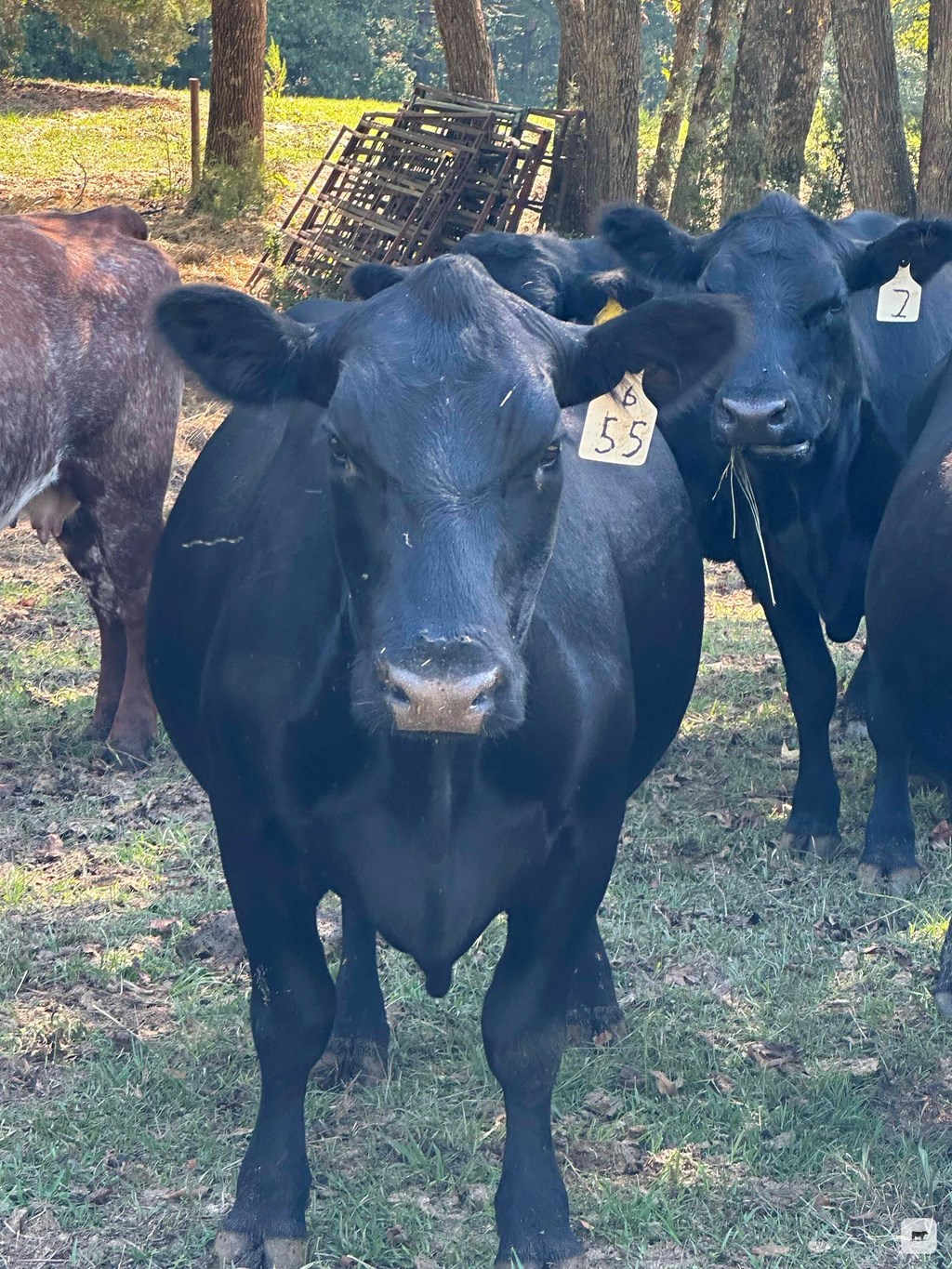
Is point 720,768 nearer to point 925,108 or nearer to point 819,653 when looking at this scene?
point 819,653

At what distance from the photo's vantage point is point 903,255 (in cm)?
555

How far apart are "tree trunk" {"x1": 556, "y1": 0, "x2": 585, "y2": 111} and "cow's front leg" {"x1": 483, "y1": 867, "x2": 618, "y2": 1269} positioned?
12.3 m

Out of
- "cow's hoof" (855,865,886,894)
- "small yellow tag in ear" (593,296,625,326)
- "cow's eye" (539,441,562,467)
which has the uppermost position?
"cow's eye" (539,441,562,467)

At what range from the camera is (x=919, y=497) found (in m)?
4.31

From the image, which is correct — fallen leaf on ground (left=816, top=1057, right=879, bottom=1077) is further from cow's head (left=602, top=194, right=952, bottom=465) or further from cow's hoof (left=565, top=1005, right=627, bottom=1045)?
cow's head (left=602, top=194, right=952, bottom=465)

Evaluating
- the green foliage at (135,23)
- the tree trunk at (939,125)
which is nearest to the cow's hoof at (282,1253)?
the tree trunk at (939,125)

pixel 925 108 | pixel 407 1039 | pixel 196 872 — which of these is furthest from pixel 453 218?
pixel 407 1039

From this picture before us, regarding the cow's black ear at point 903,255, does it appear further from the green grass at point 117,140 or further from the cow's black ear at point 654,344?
the green grass at point 117,140

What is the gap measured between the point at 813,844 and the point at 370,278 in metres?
2.62

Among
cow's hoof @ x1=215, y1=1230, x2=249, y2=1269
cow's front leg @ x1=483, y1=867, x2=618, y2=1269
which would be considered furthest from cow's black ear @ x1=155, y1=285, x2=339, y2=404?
cow's hoof @ x1=215, y1=1230, x2=249, y2=1269

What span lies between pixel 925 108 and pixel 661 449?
266 inches

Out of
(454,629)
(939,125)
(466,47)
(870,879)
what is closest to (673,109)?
(466,47)

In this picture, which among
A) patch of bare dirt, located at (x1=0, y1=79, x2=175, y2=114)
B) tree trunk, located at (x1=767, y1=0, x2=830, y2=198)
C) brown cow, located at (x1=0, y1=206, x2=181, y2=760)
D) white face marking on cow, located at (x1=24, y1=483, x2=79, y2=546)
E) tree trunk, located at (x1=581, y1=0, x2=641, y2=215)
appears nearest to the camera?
brown cow, located at (x1=0, y1=206, x2=181, y2=760)

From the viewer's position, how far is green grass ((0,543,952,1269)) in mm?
3459
